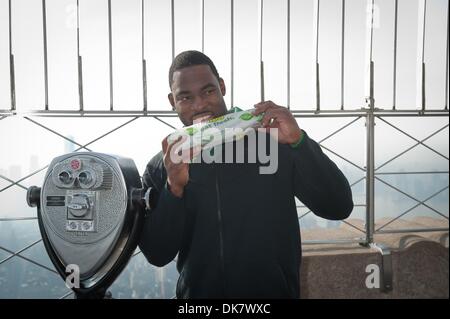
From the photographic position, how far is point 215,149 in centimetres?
122

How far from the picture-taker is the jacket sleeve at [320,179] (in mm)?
1103

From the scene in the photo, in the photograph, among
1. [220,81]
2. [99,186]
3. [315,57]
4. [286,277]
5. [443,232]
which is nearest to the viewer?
[99,186]

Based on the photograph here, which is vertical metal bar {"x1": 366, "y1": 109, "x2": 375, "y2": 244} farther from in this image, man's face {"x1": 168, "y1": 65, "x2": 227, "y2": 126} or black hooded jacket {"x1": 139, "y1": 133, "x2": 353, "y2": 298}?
man's face {"x1": 168, "y1": 65, "x2": 227, "y2": 126}

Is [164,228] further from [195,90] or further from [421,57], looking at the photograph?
[421,57]

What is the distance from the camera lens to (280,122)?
3.48ft

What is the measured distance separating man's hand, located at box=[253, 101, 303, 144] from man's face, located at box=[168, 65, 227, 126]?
207 mm

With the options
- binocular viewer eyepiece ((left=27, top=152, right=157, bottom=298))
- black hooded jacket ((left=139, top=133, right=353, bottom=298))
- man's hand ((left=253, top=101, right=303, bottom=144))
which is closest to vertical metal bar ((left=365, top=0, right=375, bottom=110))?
black hooded jacket ((left=139, top=133, right=353, bottom=298))

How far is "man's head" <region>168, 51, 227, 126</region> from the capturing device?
123 centimetres

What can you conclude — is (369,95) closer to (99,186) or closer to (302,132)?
(302,132)

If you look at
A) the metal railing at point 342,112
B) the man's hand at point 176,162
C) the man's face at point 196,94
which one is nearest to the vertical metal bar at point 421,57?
the metal railing at point 342,112

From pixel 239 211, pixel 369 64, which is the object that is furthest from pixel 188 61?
pixel 369 64
